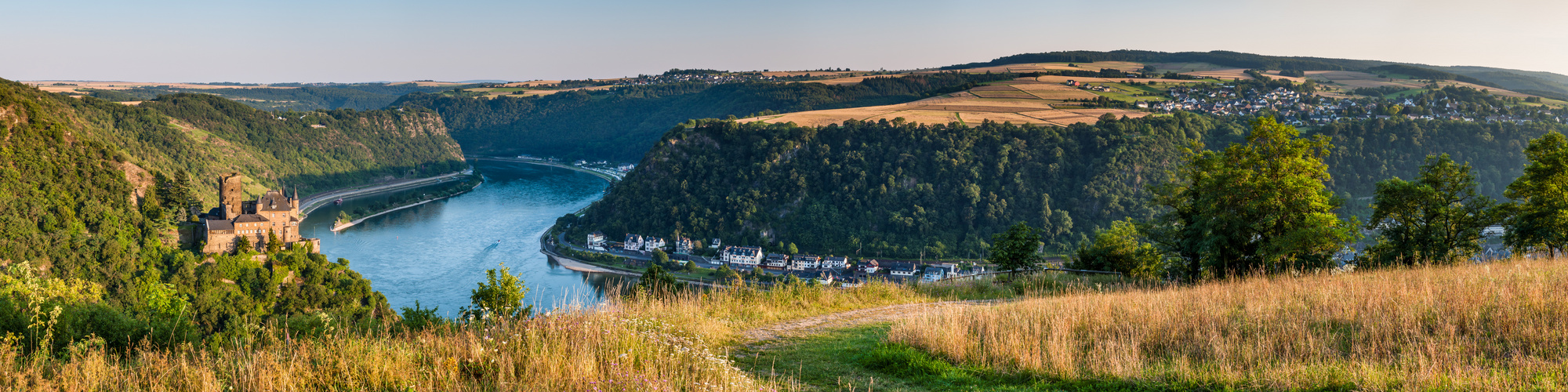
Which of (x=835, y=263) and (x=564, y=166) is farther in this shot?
(x=564, y=166)

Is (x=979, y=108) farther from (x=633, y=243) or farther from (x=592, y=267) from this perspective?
(x=592, y=267)

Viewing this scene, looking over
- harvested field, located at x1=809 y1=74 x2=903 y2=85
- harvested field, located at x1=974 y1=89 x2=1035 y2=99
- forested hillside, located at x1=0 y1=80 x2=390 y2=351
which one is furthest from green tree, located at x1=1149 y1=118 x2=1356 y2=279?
harvested field, located at x1=809 y1=74 x2=903 y2=85

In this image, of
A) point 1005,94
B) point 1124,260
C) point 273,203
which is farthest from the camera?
point 1005,94

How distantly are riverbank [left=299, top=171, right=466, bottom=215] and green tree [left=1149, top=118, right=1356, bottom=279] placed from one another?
9231 centimetres

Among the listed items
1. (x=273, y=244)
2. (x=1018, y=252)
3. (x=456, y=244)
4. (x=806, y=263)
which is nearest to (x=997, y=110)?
(x=806, y=263)

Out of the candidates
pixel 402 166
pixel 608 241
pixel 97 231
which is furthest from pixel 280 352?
pixel 402 166

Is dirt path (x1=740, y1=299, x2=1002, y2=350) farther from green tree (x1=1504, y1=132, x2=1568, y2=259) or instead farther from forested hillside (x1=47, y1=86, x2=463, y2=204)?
forested hillside (x1=47, y1=86, x2=463, y2=204)

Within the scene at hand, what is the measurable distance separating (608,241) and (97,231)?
34618 millimetres

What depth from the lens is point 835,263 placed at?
189ft

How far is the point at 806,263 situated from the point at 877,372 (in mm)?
52539

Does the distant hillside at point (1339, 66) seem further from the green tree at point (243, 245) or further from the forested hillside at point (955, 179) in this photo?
the green tree at point (243, 245)

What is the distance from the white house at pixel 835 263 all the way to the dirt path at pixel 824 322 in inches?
1849

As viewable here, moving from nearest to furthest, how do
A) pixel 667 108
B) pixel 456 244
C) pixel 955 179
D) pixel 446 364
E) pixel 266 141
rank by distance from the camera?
pixel 446 364, pixel 456 244, pixel 955 179, pixel 266 141, pixel 667 108

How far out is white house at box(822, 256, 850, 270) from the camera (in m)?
56.8
